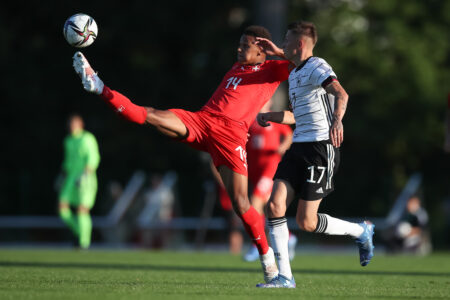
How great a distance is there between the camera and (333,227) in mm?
7895

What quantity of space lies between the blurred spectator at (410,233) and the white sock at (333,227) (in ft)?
34.5

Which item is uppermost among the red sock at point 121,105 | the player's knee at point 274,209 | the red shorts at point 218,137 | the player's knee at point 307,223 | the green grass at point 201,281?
the red sock at point 121,105

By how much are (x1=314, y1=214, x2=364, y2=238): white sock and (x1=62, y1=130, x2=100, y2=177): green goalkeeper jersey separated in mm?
8705

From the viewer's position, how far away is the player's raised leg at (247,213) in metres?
7.66

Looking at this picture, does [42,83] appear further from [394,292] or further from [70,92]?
[394,292]

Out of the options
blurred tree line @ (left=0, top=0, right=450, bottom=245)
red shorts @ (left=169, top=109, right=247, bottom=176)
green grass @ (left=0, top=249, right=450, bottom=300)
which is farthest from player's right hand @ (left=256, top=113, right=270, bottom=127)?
blurred tree line @ (left=0, top=0, right=450, bottom=245)

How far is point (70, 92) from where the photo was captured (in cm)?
2909

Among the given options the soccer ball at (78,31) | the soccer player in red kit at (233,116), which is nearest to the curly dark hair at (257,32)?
the soccer player in red kit at (233,116)

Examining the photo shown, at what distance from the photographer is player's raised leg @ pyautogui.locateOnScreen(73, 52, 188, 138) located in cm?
719

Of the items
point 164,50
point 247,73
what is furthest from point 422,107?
point 247,73

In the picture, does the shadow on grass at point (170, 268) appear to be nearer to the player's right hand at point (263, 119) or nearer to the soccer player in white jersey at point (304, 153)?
the player's right hand at point (263, 119)

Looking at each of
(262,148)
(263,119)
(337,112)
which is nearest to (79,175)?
(262,148)

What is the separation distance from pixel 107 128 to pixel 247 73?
71.6 ft

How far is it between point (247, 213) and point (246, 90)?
1.24 meters
